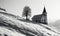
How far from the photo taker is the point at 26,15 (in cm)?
7338

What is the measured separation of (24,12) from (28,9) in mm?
4084

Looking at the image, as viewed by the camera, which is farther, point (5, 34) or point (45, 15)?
point (45, 15)

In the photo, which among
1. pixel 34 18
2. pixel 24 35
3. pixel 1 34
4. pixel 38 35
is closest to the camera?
pixel 1 34

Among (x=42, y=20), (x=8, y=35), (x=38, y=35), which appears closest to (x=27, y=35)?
(x=38, y=35)

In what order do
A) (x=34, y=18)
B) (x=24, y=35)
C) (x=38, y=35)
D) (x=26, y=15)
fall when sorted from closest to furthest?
1. (x=24, y=35)
2. (x=38, y=35)
3. (x=26, y=15)
4. (x=34, y=18)

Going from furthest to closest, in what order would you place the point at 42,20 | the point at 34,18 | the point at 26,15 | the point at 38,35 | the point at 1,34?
the point at 34,18, the point at 42,20, the point at 26,15, the point at 38,35, the point at 1,34

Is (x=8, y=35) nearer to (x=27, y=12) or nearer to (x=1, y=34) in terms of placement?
(x=1, y=34)

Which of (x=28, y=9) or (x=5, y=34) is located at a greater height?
(x=28, y=9)

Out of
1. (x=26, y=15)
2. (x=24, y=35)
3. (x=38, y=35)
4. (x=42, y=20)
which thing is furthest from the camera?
(x=42, y=20)

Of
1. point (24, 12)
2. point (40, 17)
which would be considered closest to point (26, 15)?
point (24, 12)

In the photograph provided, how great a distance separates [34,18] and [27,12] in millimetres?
15870

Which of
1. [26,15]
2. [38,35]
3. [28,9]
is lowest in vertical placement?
[38,35]

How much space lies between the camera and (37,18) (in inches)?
3361

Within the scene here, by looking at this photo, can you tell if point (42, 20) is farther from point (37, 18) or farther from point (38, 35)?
point (38, 35)
